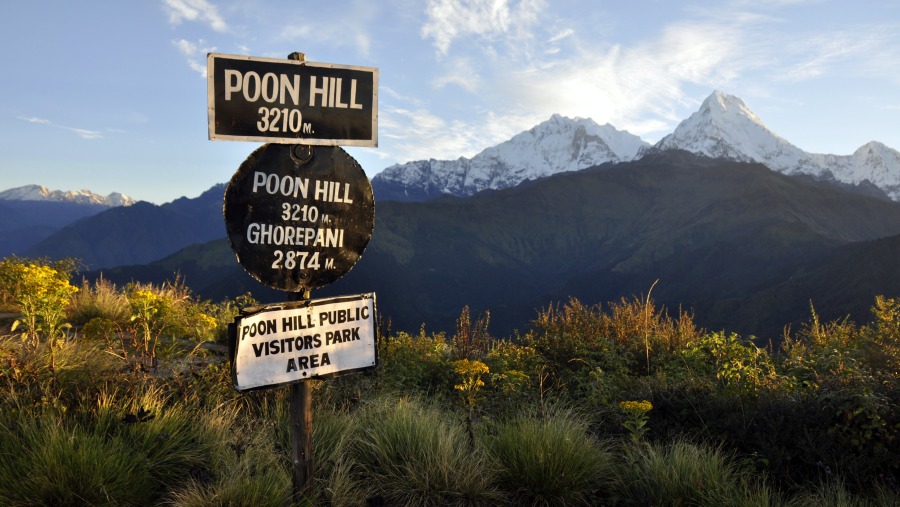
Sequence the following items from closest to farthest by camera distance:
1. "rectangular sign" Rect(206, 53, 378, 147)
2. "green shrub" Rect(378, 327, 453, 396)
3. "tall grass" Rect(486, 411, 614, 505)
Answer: "rectangular sign" Rect(206, 53, 378, 147) < "tall grass" Rect(486, 411, 614, 505) < "green shrub" Rect(378, 327, 453, 396)

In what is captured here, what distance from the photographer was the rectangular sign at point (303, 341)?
9.59 feet

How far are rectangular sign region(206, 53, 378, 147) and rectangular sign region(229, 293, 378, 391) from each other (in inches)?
38.6

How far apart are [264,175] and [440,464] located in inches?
89.0

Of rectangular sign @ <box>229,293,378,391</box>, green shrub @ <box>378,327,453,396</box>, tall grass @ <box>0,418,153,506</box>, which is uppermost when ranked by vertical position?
rectangular sign @ <box>229,293,378,391</box>

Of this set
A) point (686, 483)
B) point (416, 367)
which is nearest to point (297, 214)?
point (686, 483)

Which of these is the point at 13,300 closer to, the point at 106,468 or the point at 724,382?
the point at 106,468

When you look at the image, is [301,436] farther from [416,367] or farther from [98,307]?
[98,307]

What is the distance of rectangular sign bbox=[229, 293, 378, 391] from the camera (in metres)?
2.92

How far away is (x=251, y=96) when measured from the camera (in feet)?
9.81

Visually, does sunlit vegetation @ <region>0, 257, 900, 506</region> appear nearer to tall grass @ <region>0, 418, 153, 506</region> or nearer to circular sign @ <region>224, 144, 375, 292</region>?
tall grass @ <region>0, 418, 153, 506</region>

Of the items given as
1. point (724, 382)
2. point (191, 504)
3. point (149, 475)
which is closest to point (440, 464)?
point (191, 504)


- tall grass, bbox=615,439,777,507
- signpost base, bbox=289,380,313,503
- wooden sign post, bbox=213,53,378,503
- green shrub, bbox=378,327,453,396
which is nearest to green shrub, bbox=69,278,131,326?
green shrub, bbox=378,327,453,396

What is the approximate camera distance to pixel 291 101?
10.2ft

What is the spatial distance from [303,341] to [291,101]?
1408mm
